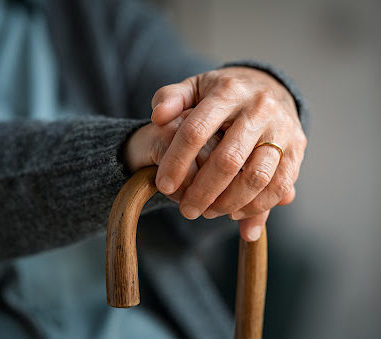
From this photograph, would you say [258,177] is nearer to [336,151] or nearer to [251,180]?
[251,180]

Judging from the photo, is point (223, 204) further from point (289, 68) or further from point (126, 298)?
point (289, 68)

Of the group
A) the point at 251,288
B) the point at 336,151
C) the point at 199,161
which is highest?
the point at 199,161

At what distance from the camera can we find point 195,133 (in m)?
0.30

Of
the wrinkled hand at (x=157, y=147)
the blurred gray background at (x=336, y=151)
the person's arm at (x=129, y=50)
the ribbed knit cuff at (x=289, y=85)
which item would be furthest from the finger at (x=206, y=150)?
the blurred gray background at (x=336, y=151)

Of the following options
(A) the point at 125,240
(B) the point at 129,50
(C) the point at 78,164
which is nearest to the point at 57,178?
(C) the point at 78,164

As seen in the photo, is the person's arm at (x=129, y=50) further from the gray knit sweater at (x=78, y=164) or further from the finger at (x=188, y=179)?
the finger at (x=188, y=179)

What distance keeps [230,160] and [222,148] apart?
0.01 meters

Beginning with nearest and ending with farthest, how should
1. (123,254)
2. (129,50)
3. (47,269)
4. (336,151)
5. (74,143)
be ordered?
(123,254) < (74,143) < (47,269) < (129,50) < (336,151)

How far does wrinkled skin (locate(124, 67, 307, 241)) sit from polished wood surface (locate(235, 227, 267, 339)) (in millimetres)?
15

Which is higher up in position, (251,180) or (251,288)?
(251,180)

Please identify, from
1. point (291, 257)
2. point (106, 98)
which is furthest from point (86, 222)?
point (291, 257)

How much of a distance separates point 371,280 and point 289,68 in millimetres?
638

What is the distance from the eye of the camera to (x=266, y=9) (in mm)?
1275

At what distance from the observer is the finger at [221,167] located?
302mm
